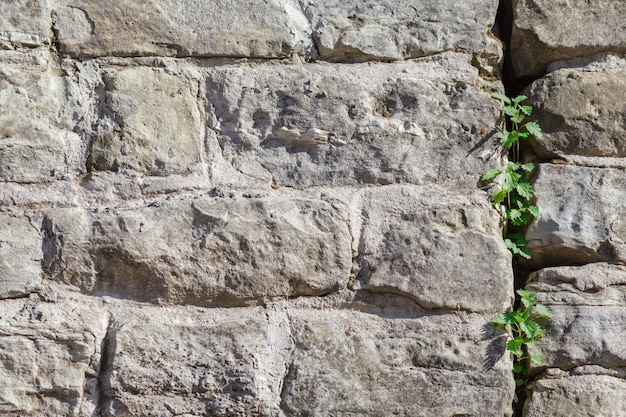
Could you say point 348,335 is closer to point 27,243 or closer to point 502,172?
point 502,172

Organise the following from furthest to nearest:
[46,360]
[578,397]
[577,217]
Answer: [577,217] < [578,397] < [46,360]

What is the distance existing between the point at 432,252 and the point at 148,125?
0.68 m

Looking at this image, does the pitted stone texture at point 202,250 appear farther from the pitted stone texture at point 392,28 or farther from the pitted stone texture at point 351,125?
the pitted stone texture at point 392,28

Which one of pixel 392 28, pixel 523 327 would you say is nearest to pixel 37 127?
pixel 392 28

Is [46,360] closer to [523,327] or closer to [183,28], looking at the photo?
[183,28]

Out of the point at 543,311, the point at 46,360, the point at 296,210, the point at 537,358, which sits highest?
the point at 296,210

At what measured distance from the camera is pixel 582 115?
6.40 feet

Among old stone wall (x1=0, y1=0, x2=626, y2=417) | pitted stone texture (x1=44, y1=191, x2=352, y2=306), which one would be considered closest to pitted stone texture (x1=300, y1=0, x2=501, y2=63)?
old stone wall (x1=0, y1=0, x2=626, y2=417)

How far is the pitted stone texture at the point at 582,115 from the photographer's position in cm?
195

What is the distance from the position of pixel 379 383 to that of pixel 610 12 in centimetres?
102

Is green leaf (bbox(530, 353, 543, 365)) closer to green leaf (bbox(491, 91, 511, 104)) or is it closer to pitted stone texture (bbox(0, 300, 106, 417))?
green leaf (bbox(491, 91, 511, 104))

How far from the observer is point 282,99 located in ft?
6.26

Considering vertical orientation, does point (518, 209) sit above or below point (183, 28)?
below

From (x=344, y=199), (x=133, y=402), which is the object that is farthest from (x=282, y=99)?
(x=133, y=402)
